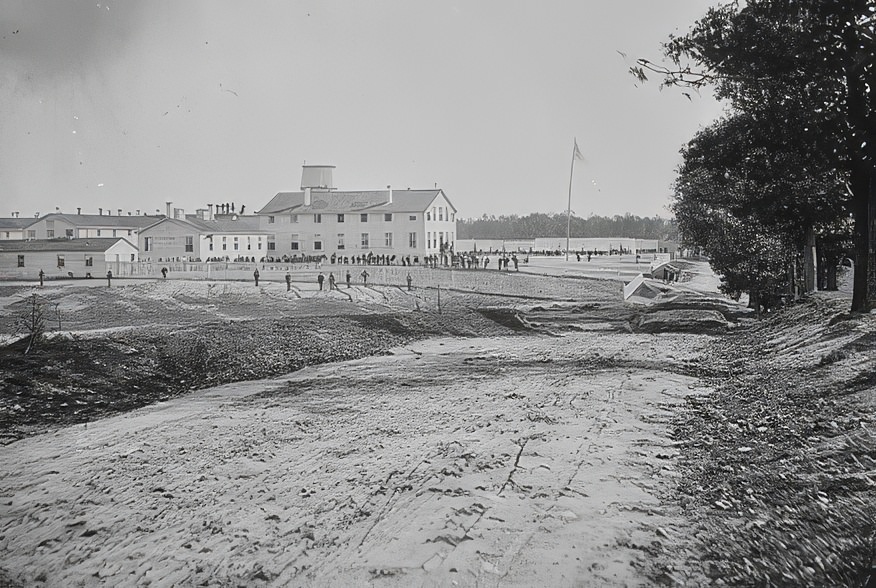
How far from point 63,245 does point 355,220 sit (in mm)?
2039

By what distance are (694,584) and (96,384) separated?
3255 millimetres

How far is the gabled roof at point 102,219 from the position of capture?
405 centimetres

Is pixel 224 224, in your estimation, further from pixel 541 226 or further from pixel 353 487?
pixel 541 226

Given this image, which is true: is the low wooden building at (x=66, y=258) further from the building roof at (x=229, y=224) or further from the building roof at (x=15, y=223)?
the building roof at (x=229, y=224)

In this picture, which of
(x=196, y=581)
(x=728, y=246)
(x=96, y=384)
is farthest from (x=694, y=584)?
(x=728, y=246)

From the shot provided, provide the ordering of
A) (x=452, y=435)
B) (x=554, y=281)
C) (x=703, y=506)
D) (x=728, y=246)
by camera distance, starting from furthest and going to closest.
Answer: (x=728, y=246)
(x=554, y=281)
(x=452, y=435)
(x=703, y=506)

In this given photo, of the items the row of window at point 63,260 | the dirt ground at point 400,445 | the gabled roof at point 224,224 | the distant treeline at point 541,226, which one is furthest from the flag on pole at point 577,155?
the row of window at point 63,260

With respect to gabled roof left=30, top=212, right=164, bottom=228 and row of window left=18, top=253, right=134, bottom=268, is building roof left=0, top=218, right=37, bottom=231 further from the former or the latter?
row of window left=18, top=253, right=134, bottom=268

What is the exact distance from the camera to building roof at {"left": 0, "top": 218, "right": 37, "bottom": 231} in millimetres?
3812

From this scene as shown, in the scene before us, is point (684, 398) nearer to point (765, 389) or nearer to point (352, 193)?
point (765, 389)

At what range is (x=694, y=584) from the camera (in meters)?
2.44

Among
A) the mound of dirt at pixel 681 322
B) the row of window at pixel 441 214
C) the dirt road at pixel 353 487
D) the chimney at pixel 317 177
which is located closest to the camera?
the dirt road at pixel 353 487

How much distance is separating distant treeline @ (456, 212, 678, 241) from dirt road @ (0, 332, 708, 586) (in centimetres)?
146

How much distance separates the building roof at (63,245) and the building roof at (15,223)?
104 mm
